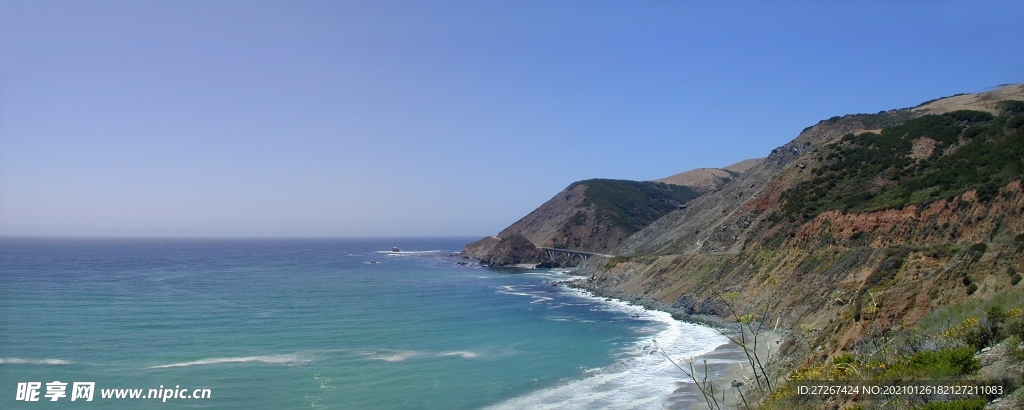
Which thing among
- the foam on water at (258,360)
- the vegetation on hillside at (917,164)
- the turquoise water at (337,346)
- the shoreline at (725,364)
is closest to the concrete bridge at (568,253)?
the turquoise water at (337,346)

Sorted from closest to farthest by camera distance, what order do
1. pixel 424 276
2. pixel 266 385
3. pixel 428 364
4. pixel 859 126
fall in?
pixel 266 385
pixel 428 364
pixel 859 126
pixel 424 276

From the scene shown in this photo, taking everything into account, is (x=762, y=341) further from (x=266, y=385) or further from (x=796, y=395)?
(x=266, y=385)

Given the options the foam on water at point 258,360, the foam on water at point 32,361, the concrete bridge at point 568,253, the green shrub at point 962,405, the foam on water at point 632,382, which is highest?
the green shrub at point 962,405

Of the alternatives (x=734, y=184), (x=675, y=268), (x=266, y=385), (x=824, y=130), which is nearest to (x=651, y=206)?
(x=734, y=184)

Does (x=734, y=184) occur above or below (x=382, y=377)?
above

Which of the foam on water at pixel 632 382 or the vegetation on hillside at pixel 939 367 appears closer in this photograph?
the vegetation on hillside at pixel 939 367

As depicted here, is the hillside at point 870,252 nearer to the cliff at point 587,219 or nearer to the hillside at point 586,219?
the hillside at point 586,219
